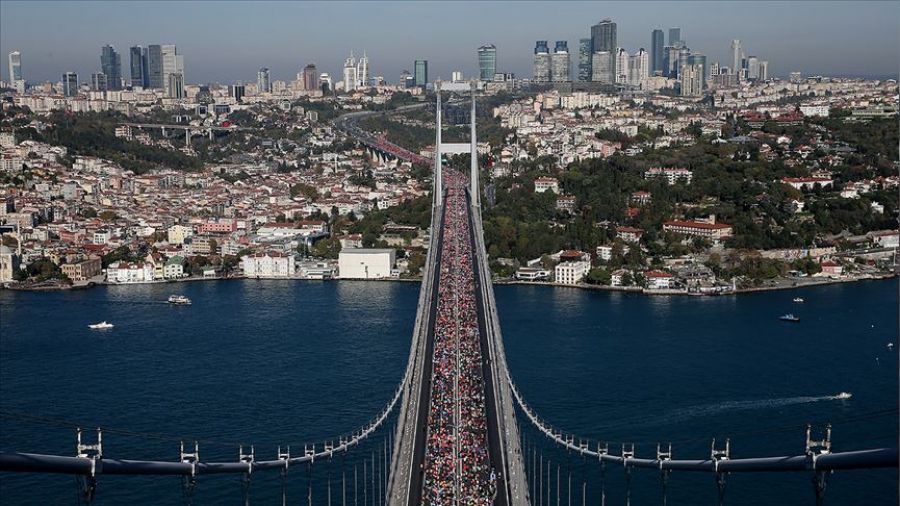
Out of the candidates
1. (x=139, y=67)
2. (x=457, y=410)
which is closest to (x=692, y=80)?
(x=139, y=67)

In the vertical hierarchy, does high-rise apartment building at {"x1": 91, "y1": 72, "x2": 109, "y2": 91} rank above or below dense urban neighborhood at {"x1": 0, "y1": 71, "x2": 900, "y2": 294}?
above

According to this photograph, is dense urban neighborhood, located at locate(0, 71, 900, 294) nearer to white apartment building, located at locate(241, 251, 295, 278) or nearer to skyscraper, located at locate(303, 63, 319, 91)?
white apartment building, located at locate(241, 251, 295, 278)

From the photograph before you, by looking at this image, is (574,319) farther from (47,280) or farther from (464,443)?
(47,280)

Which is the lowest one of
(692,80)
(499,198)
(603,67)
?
(499,198)

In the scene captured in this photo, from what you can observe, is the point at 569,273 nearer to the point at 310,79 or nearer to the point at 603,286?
the point at 603,286

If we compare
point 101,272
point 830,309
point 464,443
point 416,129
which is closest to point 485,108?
point 416,129

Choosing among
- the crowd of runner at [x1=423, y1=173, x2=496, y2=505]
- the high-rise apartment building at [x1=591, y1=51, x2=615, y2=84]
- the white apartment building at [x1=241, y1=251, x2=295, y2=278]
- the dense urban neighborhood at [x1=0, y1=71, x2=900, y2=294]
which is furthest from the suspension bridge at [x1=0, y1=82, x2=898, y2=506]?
the high-rise apartment building at [x1=591, y1=51, x2=615, y2=84]

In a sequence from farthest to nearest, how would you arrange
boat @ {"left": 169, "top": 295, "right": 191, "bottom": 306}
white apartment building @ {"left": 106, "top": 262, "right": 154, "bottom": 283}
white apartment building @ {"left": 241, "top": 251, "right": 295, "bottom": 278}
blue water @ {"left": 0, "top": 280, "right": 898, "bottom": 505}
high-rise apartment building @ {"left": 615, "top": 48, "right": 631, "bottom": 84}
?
high-rise apartment building @ {"left": 615, "top": 48, "right": 631, "bottom": 84}
white apartment building @ {"left": 241, "top": 251, "right": 295, "bottom": 278}
white apartment building @ {"left": 106, "top": 262, "right": 154, "bottom": 283}
boat @ {"left": 169, "top": 295, "right": 191, "bottom": 306}
blue water @ {"left": 0, "top": 280, "right": 898, "bottom": 505}
